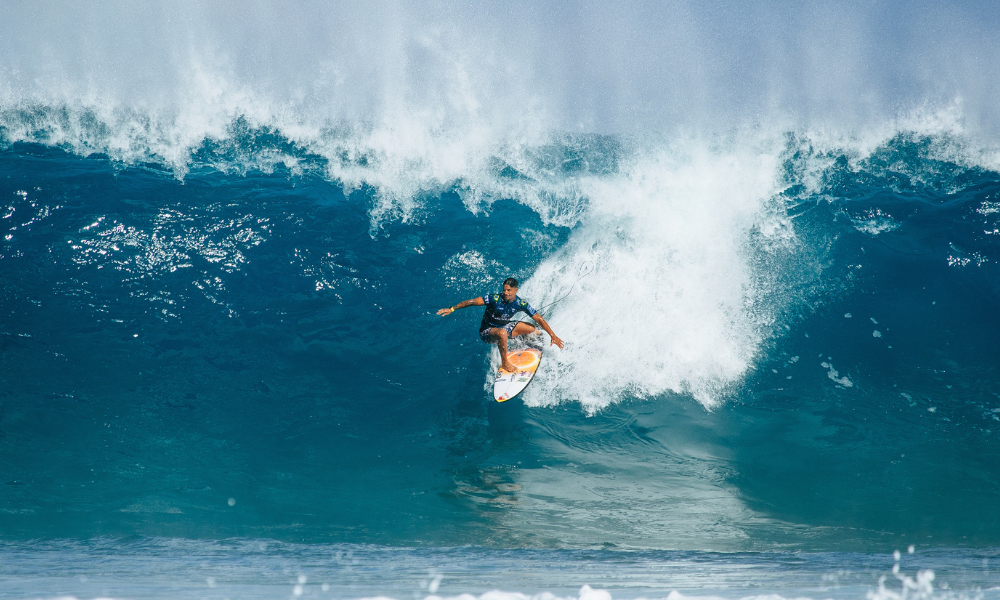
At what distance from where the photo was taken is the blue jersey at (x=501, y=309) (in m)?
7.90

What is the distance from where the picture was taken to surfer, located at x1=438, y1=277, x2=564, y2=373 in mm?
7801

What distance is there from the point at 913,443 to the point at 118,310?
11.1 meters

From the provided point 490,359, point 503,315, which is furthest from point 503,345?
point 490,359

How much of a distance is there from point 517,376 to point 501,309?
36.9 inches

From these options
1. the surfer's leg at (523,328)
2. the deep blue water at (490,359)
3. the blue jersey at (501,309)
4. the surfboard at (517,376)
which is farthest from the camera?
the surfer's leg at (523,328)

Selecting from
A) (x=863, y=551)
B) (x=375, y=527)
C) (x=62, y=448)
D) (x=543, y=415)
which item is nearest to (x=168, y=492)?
(x=62, y=448)

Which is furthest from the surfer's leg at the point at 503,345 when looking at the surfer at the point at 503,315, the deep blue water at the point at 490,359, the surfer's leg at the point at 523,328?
the deep blue water at the point at 490,359

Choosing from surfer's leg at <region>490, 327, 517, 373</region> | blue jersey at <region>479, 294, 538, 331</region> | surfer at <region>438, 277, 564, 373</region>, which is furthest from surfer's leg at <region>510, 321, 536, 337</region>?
surfer's leg at <region>490, 327, 517, 373</region>

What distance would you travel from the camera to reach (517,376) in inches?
311

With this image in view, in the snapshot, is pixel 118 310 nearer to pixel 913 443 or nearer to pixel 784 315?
pixel 784 315

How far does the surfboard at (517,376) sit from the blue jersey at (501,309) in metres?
0.55

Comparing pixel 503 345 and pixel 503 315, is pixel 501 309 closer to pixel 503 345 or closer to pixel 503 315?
pixel 503 315

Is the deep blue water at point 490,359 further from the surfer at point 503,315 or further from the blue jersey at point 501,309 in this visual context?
the blue jersey at point 501,309

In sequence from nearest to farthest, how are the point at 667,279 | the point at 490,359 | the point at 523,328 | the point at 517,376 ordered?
1. the point at 517,376
2. the point at 523,328
3. the point at 490,359
4. the point at 667,279
